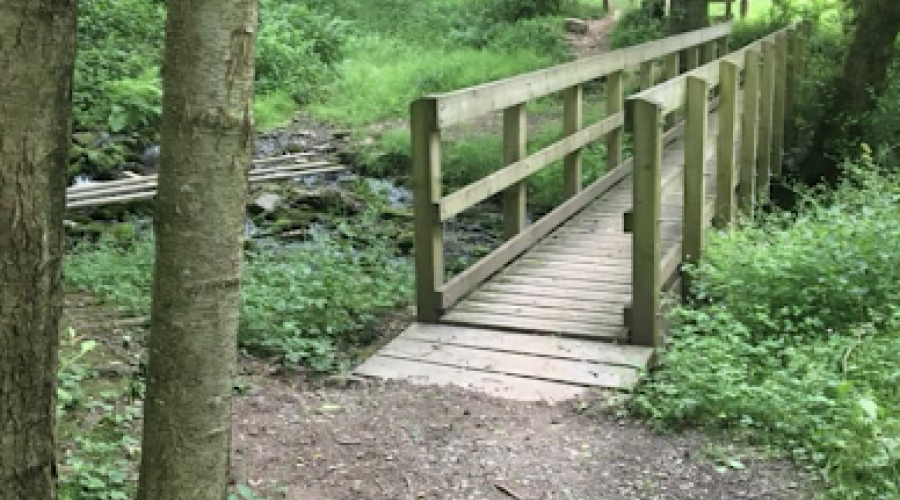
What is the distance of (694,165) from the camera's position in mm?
6289

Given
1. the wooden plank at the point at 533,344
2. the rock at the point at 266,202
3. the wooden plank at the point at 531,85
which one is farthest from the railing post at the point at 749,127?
the rock at the point at 266,202

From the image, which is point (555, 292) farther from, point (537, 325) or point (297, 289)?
point (297, 289)

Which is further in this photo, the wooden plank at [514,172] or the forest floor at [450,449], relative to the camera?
the wooden plank at [514,172]

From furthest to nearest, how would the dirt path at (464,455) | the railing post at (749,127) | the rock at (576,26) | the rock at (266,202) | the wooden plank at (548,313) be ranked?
the rock at (576,26) → the rock at (266,202) → the railing post at (749,127) → the wooden plank at (548,313) → the dirt path at (464,455)

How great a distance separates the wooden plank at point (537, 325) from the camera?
5.62 meters

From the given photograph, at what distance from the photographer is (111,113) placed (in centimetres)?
1321

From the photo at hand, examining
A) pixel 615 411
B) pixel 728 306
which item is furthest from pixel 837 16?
pixel 615 411

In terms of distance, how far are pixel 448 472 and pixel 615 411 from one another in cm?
102

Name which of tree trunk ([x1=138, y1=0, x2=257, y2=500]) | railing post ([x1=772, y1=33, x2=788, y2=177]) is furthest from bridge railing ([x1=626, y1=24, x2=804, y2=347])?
tree trunk ([x1=138, y1=0, x2=257, y2=500])

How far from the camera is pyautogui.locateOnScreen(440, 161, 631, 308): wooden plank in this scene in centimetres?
613

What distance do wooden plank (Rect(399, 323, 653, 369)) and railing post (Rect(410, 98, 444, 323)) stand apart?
0.61 ft

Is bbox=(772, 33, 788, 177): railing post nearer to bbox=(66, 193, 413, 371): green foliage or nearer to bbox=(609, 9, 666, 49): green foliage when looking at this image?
bbox=(66, 193, 413, 371): green foliage

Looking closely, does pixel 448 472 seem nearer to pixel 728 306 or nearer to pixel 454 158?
pixel 728 306

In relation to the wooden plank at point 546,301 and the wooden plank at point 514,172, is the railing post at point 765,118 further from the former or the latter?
the wooden plank at point 546,301
